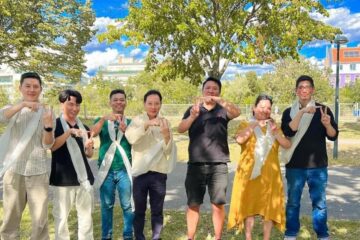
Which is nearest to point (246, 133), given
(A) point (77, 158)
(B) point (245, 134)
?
(B) point (245, 134)

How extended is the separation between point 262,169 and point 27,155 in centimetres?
256

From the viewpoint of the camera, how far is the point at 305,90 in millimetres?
4453

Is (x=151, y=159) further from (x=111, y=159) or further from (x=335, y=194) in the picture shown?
(x=335, y=194)

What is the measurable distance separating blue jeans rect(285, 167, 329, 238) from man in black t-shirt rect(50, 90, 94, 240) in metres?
2.33

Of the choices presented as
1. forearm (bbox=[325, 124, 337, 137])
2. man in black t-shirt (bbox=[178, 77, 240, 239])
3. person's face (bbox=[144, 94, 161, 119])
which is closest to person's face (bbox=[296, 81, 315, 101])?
forearm (bbox=[325, 124, 337, 137])

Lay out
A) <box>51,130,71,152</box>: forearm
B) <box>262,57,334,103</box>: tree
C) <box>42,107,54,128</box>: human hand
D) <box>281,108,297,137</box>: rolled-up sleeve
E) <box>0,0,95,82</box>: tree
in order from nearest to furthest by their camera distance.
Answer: <box>42,107,54,128</box>: human hand, <box>51,130,71,152</box>: forearm, <box>281,108,297,137</box>: rolled-up sleeve, <box>0,0,95,82</box>: tree, <box>262,57,334,103</box>: tree

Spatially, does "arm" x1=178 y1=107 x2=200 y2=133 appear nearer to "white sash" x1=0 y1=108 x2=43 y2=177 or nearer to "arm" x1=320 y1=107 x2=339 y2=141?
"arm" x1=320 y1=107 x2=339 y2=141

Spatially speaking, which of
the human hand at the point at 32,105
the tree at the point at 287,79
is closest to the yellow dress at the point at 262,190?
the human hand at the point at 32,105

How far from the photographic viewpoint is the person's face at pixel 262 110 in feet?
14.4

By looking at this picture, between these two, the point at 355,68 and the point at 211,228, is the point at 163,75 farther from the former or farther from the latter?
the point at 355,68

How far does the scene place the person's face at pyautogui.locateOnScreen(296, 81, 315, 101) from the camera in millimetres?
4449

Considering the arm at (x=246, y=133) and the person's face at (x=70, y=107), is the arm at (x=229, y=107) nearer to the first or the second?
the arm at (x=246, y=133)

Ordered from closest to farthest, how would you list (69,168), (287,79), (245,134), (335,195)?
(69,168), (245,134), (335,195), (287,79)

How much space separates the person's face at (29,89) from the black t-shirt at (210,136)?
5.69ft
